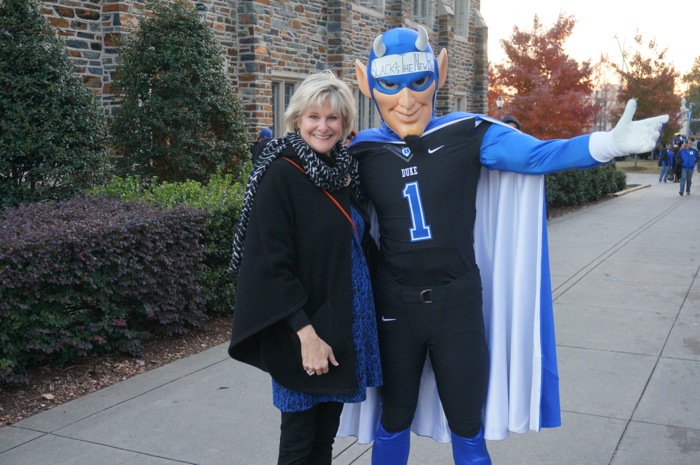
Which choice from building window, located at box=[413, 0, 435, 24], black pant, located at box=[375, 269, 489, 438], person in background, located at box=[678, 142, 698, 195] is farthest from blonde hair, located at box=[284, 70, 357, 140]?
person in background, located at box=[678, 142, 698, 195]

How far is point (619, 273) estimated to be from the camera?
8875 mm

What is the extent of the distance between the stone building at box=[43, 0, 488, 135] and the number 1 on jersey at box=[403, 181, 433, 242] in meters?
7.82

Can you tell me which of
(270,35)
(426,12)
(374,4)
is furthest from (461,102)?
(270,35)

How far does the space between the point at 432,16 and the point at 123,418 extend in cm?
1820

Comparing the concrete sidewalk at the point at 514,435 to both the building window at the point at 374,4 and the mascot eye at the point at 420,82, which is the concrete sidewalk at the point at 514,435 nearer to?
the mascot eye at the point at 420,82

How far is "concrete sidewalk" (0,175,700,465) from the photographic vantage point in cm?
379

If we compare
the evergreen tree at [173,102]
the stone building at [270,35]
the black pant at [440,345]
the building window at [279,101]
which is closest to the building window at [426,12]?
the stone building at [270,35]

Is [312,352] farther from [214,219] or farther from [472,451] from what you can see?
[214,219]

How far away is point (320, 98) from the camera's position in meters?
2.60

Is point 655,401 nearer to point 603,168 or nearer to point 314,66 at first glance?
point 314,66

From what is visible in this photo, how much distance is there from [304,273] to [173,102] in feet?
22.7

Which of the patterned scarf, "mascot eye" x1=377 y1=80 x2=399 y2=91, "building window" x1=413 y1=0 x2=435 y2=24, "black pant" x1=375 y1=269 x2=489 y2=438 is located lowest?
"black pant" x1=375 y1=269 x2=489 y2=438

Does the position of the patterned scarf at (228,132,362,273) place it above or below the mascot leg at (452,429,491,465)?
above

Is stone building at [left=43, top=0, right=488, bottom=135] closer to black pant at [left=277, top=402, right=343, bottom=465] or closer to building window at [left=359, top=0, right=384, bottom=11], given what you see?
building window at [left=359, top=0, right=384, bottom=11]
